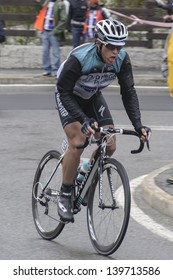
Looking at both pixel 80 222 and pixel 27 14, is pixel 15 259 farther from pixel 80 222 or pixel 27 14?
pixel 27 14

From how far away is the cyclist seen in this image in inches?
266

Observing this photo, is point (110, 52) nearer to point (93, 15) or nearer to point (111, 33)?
point (111, 33)

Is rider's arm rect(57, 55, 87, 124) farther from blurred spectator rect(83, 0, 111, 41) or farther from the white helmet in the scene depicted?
blurred spectator rect(83, 0, 111, 41)

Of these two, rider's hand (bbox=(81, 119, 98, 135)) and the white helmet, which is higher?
the white helmet

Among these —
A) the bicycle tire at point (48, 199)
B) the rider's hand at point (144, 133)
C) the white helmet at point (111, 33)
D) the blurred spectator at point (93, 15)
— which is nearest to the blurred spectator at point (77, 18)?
the blurred spectator at point (93, 15)

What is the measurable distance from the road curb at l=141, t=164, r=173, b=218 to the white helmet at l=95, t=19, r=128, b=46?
75.2 inches

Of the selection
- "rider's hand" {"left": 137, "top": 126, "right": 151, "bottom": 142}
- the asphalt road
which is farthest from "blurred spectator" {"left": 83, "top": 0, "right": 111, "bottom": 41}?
"rider's hand" {"left": 137, "top": 126, "right": 151, "bottom": 142}

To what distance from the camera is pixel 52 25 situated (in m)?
17.5

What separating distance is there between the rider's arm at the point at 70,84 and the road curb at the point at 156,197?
5.16 feet

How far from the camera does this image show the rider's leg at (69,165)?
6984mm

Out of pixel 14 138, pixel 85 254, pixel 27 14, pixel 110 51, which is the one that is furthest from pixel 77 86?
pixel 27 14

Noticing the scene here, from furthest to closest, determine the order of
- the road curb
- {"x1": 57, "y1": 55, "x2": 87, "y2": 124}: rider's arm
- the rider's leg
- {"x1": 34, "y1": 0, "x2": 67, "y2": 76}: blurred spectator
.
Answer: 1. {"x1": 34, "y1": 0, "x2": 67, "y2": 76}: blurred spectator
2. the road curb
3. the rider's leg
4. {"x1": 57, "y1": 55, "x2": 87, "y2": 124}: rider's arm

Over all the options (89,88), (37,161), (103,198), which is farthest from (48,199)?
(37,161)

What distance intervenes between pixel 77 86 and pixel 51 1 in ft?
35.2
